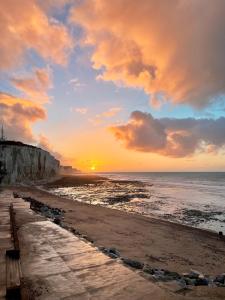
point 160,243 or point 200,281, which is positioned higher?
point 200,281

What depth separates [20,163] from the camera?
58719mm

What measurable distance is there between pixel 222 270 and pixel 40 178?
64395mm

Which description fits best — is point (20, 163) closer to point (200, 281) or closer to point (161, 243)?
point (161, 243)

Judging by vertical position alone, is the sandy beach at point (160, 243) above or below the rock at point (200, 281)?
below

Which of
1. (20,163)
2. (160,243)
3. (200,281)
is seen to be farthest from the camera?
(20,163)

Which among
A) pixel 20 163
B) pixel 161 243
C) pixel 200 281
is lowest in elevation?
pixel 161 243

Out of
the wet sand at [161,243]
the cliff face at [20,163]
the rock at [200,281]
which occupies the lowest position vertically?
the wet sand at [161,243]

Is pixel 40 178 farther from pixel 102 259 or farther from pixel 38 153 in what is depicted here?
pixel 102 259

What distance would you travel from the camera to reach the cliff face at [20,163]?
55156 mm

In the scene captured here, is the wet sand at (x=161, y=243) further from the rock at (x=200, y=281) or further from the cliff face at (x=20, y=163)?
the cliff face at (x=20, y=163)

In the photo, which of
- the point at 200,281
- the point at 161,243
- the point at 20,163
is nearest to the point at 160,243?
the point at 161,243

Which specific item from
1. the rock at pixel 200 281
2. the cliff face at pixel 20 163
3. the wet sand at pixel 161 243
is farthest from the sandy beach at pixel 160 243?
the cliff face at pixel 20 163

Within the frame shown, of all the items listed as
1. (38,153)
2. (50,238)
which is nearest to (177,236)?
(50,238)

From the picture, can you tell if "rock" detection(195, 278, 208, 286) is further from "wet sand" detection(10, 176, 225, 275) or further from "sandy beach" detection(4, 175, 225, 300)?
"wet sand" detection(10, 176, 225, 275)
